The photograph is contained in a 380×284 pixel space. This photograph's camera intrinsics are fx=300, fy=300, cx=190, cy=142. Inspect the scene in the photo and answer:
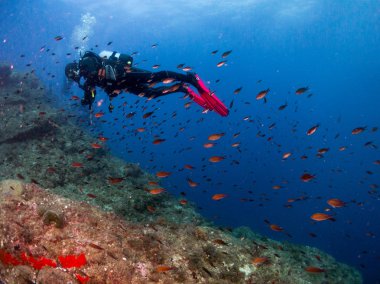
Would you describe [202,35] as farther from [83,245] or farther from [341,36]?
[83,245]

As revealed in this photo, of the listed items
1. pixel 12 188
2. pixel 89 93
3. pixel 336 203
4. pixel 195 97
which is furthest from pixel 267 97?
pixel 12 188

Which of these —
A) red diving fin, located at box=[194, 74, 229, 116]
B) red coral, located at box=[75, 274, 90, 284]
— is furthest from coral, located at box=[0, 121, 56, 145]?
red coral, located at box=[75, 274, 90, 284]

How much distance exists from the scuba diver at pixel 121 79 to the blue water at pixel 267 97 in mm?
1255

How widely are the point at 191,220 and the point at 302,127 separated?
4484 inches

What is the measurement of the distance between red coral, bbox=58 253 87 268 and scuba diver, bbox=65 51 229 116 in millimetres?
4631

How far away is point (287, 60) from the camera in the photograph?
9800 centimetres

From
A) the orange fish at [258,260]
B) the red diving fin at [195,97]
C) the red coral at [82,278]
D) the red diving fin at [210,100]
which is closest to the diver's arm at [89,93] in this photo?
the red diving fin at [195,97]

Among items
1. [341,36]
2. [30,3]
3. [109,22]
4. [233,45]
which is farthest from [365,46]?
[30,3]

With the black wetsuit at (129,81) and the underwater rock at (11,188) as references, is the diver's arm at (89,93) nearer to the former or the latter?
the black wetsuit at (129,81)

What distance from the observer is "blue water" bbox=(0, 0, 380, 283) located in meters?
33.6

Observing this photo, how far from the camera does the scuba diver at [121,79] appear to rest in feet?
28.2

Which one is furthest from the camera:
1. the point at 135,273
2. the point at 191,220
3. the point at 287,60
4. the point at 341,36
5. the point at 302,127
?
the point at 302,127

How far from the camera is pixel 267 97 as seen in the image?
78938 mm

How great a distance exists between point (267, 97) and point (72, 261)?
78.6 metres
